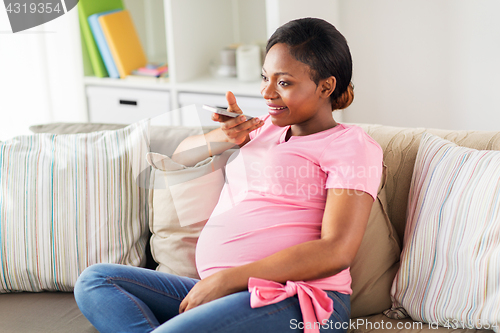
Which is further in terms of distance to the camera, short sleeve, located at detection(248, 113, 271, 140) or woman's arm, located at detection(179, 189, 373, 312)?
short sleeve, located at detection(248, 113, 271, 140)

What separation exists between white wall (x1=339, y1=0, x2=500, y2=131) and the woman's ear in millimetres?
1167

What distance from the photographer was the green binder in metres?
2.51

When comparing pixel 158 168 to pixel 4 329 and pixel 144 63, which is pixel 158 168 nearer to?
pixel 4 329

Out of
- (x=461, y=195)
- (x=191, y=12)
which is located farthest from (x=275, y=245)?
(x=191, y=12)

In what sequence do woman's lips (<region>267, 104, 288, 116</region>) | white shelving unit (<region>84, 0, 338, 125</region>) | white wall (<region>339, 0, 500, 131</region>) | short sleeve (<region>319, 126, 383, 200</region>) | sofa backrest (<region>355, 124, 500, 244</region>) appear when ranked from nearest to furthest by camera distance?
short sleeve (<region>319, 126, 383, 200</region>) < woman's lips (<region>267, 104, 288, 116</region>) < sofa backrest (<region>355, 124, 500, 244</region>) < white wall (<region>339, 0, 500, 131</region>) < white shelving unit (<region>84, 0, 338, 125</region>)

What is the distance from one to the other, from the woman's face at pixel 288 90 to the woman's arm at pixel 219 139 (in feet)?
0.29

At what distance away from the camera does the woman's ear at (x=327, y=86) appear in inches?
45.3

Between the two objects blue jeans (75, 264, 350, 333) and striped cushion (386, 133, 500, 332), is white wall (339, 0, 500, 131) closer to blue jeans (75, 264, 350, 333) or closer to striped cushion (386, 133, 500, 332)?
striped cushion (386, 133, 500, 332)

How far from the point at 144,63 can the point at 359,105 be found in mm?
1150

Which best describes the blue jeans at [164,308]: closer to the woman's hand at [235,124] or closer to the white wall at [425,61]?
the woman's hand at [235,124]

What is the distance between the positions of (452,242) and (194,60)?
5.55ft

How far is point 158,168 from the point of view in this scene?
54.6 inches

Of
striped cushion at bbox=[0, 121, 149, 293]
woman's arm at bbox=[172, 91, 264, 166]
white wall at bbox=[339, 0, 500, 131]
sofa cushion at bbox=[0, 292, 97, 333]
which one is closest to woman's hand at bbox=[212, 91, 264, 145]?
woman's arm at bbox=[172, 91, 264, 166]

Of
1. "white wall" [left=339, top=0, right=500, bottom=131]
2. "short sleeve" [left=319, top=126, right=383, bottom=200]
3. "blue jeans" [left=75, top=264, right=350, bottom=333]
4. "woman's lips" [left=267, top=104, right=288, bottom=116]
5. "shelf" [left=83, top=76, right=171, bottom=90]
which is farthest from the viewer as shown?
"shelf" [left=83, top=76, right=171, bottom=90]
